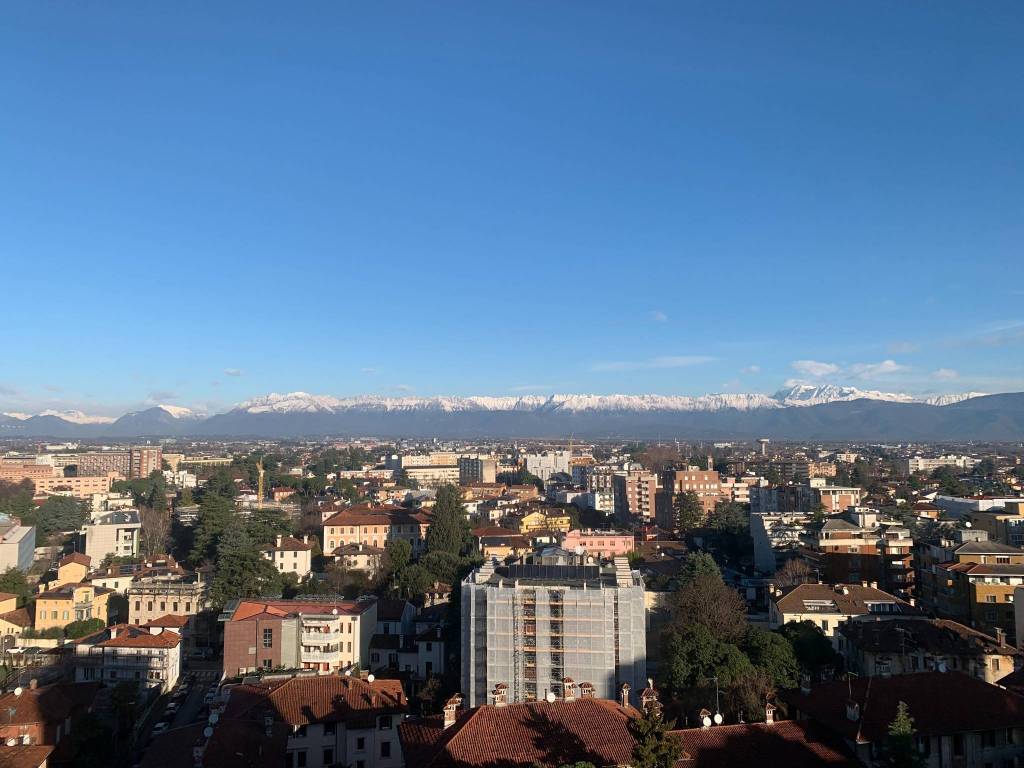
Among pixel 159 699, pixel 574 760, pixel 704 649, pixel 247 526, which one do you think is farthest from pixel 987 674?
pixel 247 526

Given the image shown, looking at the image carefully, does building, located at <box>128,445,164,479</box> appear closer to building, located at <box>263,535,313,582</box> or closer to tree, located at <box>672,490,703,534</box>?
building, located at <box>263,535,313,582</box>

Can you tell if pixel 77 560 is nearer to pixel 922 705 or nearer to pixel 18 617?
pixel 18 617

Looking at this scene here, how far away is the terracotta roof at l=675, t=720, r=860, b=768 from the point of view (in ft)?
35.0

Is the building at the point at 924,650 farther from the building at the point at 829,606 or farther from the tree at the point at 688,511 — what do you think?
the tree at the point at 688,511

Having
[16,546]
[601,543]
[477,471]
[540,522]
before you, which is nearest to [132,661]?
[16,546]

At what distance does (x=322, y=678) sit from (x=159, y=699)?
744 centimetres

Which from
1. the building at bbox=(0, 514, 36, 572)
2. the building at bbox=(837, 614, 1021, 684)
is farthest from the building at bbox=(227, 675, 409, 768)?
the building at bbox=(0, 514, 36, 572)

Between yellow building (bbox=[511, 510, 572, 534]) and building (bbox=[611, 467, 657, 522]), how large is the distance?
7.27 metres

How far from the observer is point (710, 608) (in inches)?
867

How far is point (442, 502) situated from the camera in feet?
123

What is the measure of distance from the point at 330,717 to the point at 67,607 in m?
16.9

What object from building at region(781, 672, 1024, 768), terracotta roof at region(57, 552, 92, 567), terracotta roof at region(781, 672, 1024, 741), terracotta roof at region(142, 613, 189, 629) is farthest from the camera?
terracotta roof at region(57, 552, 92, 567)

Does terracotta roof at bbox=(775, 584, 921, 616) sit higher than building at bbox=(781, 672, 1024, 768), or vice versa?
building at bbox=(781, 672, 1024, 768)

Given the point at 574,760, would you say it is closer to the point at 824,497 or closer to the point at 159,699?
the point at 159,699
